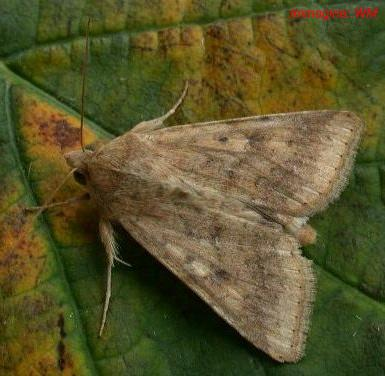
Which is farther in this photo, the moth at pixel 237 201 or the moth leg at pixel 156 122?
the moth leg at pixel 156 122

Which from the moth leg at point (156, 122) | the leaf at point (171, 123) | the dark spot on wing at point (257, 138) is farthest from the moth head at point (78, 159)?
the dark spot on wing at point (257, 138)

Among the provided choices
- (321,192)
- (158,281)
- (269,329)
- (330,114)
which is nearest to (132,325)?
(158,281)

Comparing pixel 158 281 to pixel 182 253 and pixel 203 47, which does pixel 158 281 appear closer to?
pixel 182 253

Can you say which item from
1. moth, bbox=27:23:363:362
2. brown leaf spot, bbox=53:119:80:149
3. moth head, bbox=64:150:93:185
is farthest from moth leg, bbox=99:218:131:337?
brown leaf spot, bbox=53:119:80:149

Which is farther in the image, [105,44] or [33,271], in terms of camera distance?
[105,44]

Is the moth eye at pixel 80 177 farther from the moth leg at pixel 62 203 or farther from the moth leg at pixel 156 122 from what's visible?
the moth leg at pixel 156 122

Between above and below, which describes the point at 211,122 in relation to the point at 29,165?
above

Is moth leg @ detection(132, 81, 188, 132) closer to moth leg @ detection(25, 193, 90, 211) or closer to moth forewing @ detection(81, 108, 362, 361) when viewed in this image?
moth forewing @ detection(81, 108, 362, 361)
